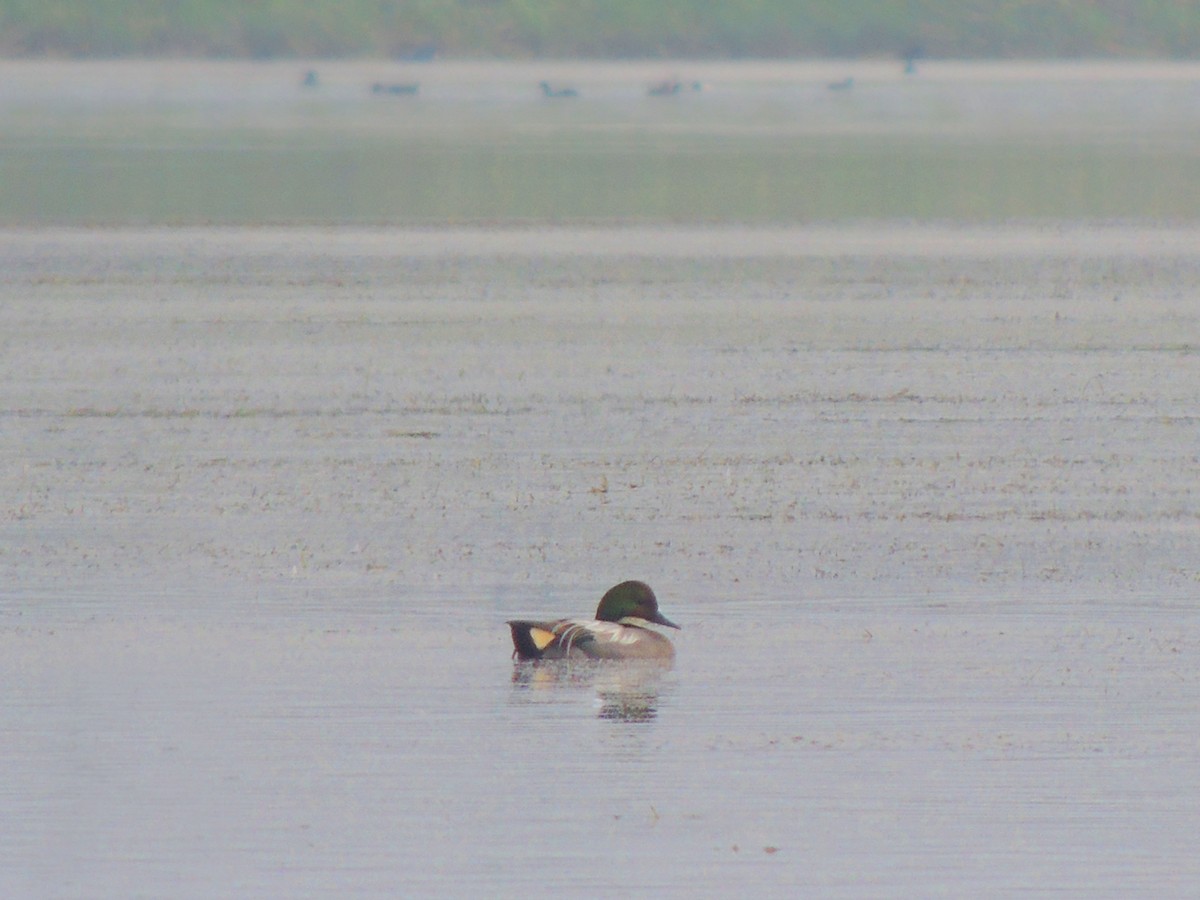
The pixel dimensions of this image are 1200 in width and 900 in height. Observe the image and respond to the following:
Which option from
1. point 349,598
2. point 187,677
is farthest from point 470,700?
point 349,598

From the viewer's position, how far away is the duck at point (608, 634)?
29.5ft

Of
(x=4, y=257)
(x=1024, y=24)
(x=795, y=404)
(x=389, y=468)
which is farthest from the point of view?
(x=1024, y=24)

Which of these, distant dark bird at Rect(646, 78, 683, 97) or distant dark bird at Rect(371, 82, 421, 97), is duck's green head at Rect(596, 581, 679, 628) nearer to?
distant dark bird at Rect(371, 82, 421, 97)

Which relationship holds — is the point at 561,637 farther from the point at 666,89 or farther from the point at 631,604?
the point at 666,89

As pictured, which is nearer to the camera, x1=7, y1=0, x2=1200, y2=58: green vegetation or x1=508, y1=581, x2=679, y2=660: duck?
x1=508, y1=581, x2=679, y2=660: duck

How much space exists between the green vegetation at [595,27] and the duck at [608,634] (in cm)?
11873

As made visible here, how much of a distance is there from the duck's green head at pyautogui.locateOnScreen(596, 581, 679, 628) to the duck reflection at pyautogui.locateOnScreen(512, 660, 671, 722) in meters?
0.17

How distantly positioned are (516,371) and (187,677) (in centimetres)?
904

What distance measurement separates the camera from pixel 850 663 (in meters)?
8.95

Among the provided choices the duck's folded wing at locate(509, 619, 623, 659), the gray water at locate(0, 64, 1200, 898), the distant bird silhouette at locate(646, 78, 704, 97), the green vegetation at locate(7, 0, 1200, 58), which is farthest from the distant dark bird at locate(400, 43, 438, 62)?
the duck's folded wing at locate(509, 619, 623, 659)

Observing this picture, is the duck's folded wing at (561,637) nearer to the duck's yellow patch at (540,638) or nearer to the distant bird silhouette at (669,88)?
the duck's yellow patch at (540,638)

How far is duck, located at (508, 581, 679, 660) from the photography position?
8.98 meters

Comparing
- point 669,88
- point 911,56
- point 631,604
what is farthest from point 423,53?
point 631,604

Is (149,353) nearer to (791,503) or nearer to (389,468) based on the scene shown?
(389,468)
